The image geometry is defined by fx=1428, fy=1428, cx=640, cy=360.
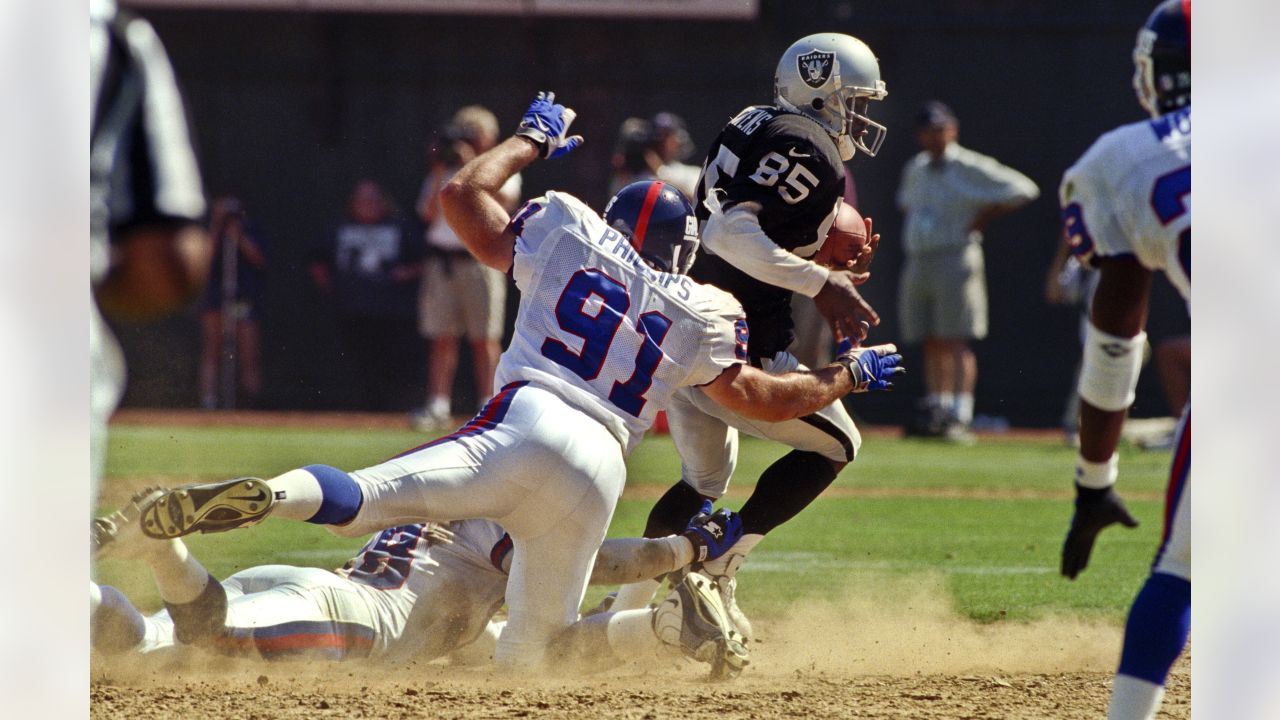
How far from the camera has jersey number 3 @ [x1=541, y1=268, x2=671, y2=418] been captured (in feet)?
11.0

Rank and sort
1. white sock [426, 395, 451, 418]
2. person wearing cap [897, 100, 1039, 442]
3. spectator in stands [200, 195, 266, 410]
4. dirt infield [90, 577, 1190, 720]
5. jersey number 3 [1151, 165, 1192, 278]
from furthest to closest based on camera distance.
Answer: spectator in stands [200, 195, 266, 410] < person wearing cap [897, 100, 1039, 442] < white sock [426, 395, 451, 418] < dirt infield [90, 577, 1190, 720] < jersey number 3 [1151, 165, 1192, 278]

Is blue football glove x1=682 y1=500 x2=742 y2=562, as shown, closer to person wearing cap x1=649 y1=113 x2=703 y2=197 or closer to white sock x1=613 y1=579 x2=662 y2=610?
white sock x1=613 y1=579 x2=662 y2=610

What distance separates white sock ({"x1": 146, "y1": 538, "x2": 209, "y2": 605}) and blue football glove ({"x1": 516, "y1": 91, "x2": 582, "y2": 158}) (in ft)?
4.62

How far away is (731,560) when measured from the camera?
3889 mm

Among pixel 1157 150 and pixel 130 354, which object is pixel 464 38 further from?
pixel 1157 150

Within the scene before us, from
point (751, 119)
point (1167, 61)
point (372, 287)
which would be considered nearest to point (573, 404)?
point (751, 119)

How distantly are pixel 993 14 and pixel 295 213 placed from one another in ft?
19.4

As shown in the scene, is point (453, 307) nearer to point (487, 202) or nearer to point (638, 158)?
point (638, 158)

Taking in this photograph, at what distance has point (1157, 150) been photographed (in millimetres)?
2922

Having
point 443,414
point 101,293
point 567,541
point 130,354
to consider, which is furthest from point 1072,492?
point 130,354

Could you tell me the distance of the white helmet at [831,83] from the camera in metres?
4.07

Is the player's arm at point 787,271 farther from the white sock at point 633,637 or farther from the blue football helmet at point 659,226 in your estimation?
the white sock at point 633,637

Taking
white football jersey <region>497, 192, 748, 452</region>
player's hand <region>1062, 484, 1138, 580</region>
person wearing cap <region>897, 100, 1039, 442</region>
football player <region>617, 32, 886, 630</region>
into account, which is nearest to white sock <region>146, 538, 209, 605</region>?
white football jersey <region>497, 192, 748, 452</region>
